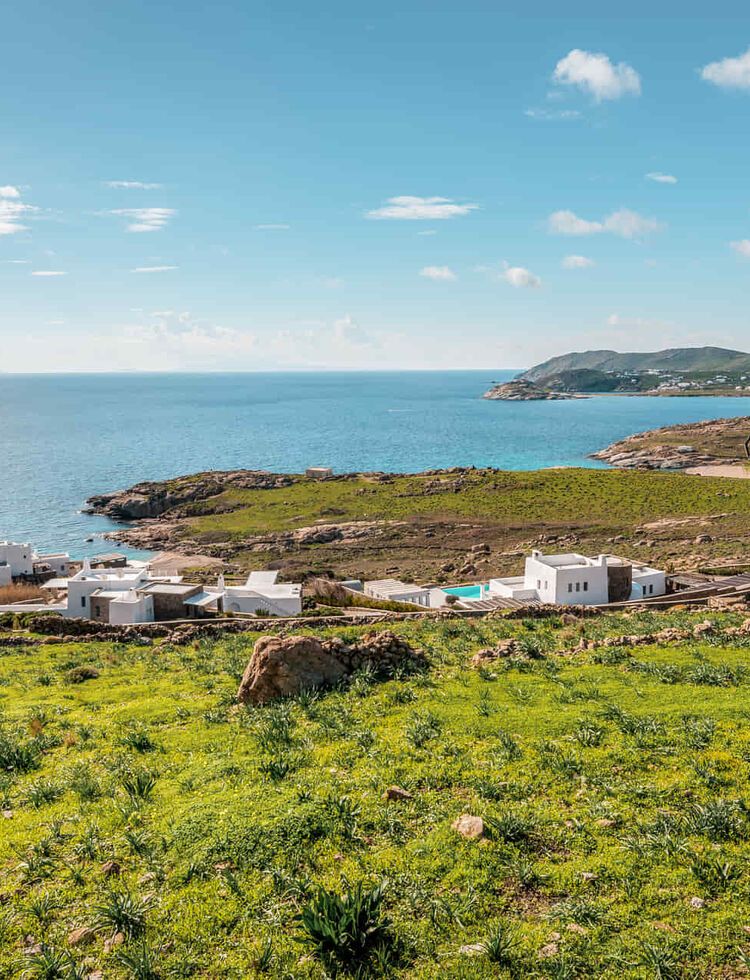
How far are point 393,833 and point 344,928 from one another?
222 cm

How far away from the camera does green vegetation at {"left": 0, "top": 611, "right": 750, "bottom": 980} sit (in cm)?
711

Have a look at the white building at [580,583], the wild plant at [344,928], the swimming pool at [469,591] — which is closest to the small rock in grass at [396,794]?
the wild plant at [344,928]

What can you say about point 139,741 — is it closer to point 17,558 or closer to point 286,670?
point 286,670

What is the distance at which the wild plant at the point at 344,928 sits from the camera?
22.9ft

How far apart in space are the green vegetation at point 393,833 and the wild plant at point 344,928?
1.0 inches

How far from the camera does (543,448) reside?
159 metres

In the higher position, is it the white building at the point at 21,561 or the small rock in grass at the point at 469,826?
the small rock in grass at the point at 469,826

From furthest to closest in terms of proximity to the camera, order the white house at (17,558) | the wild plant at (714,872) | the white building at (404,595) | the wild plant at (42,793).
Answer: the white house at (17,558), the white building at (404,595), the wild plant at (42,793), the wild plant at (714,872)

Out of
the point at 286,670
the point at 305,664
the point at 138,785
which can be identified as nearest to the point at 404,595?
the point at 305,664

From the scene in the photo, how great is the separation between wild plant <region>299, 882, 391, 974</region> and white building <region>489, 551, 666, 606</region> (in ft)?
→ 99.4

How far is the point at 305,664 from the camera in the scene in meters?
15.0

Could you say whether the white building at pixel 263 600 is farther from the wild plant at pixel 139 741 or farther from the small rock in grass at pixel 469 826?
the small rock in grass at pixel 469 826

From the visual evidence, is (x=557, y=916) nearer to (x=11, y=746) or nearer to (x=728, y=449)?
(x=11, y=746)

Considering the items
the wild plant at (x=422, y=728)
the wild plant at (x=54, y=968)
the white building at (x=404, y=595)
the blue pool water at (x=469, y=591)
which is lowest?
the blue pool water at (x=469, y=591)
